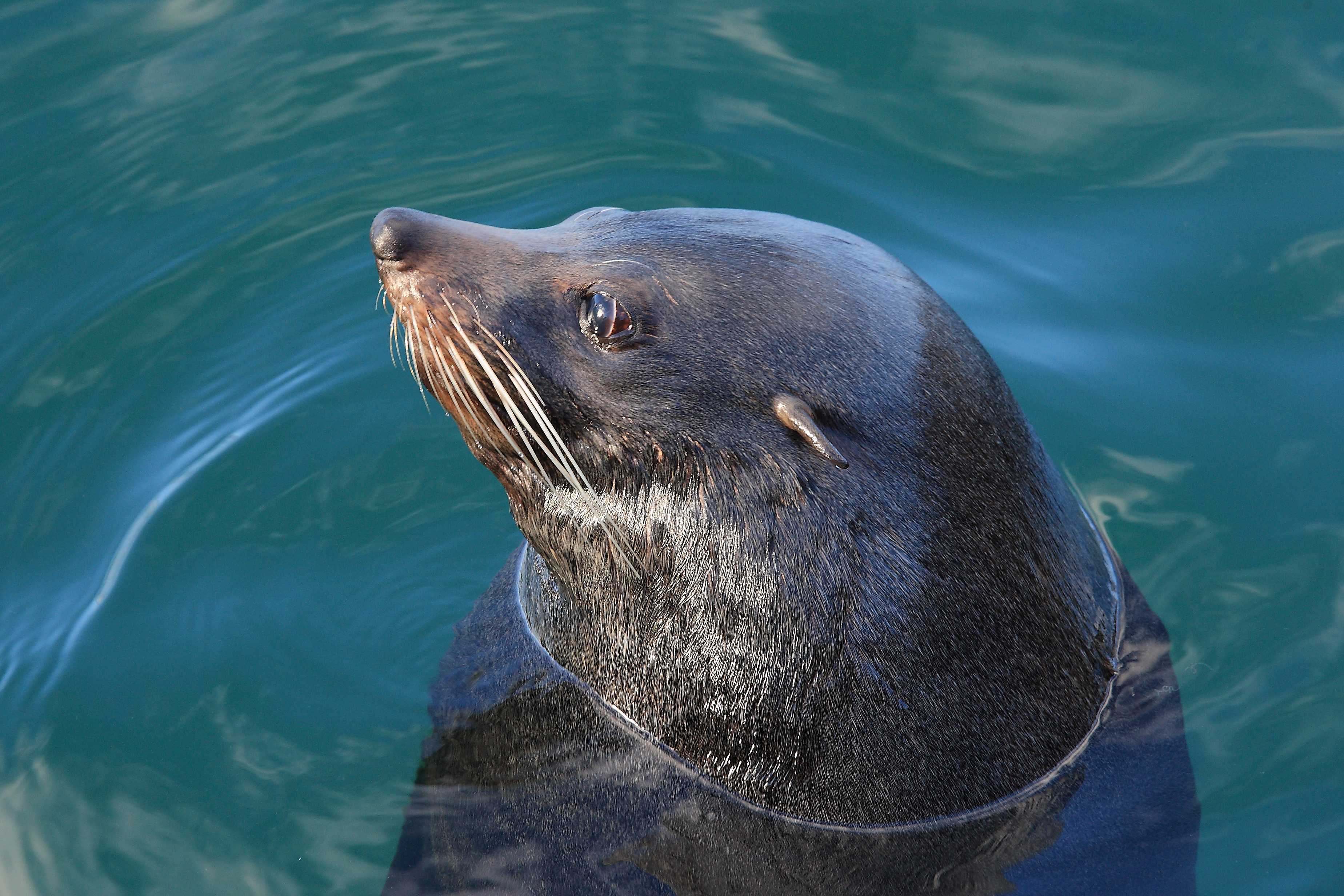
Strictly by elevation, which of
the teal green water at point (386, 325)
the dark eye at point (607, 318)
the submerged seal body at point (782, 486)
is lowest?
the teal green water at point (386, 325)

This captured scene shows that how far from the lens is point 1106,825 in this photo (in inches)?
154

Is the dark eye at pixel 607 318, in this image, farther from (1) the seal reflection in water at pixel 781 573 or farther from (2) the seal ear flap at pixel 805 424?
(2) the seal ear flap at pixel 805 424

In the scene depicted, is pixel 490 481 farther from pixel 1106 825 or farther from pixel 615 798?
pixel 1106 825

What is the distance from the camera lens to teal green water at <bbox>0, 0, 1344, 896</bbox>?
491 centimetres

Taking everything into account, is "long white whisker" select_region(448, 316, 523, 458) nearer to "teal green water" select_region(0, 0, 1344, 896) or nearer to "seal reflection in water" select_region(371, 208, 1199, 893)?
"seal reflection in water" select_region(371, 208, 1199, 893)

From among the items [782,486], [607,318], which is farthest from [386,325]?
[782,486]

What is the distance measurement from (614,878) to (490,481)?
8.36ft

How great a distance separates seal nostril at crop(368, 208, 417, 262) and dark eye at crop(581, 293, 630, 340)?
574 millimetres

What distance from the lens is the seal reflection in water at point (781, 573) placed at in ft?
12.0

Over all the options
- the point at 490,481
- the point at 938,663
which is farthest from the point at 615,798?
the point at 490,481

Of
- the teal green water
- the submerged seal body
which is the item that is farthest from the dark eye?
the teal green water

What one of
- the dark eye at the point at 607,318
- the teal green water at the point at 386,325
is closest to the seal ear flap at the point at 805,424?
the dark eye at the point at 607,318

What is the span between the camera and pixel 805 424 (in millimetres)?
3562

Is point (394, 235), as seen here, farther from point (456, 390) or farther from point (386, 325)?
point (386, 325)
